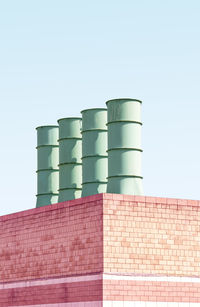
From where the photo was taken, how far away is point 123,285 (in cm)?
2275

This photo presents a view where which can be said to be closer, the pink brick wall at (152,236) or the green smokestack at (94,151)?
the pink brick wall at (152,236)

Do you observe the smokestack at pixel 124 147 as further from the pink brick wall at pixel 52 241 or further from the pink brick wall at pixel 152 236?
the pink brick wall at pixel 152 236

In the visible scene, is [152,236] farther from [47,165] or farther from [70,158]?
[47,165]

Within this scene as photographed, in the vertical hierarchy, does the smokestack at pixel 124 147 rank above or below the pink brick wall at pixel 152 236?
above

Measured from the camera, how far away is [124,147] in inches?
1077

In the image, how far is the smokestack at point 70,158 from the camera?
30781mm

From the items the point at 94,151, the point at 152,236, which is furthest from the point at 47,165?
the point at 152,236

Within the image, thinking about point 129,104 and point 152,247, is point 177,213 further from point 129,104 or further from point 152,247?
point 129,104

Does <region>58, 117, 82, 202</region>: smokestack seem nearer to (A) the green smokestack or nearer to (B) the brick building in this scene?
(A) the green smokestack

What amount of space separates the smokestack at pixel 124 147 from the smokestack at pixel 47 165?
5609 mm

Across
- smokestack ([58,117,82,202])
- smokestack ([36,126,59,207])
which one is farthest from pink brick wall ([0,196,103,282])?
smokestack ([36,126,59,207])

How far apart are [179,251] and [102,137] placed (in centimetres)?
697

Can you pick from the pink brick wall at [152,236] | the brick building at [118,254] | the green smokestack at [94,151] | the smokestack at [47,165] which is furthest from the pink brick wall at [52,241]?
the smokestack at [47,165]

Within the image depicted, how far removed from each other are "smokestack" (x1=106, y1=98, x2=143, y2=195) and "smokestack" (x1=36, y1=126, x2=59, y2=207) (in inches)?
221
